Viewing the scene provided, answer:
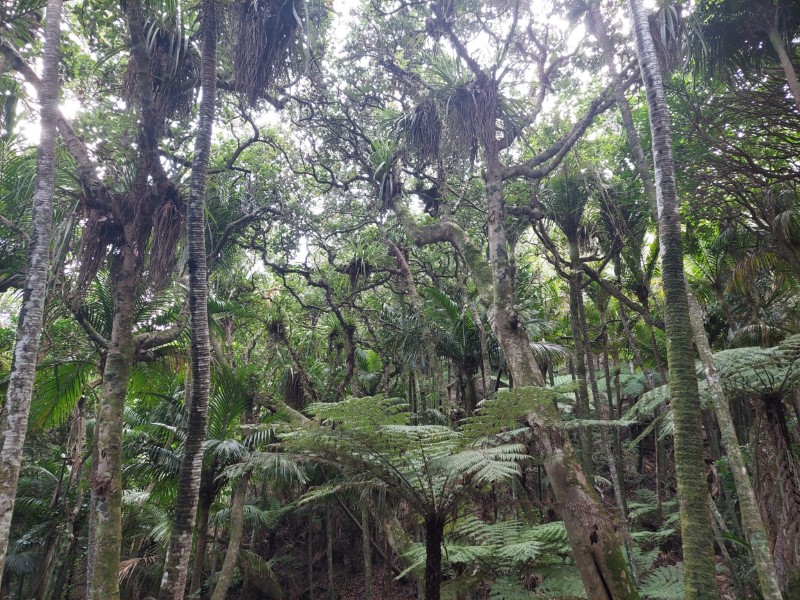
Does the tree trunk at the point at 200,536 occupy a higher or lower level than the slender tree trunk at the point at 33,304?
lower

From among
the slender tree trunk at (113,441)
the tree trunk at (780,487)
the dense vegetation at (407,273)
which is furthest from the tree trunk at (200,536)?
the tree trunk at (780,487)

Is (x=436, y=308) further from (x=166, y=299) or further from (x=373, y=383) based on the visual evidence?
(x=166, y=299)

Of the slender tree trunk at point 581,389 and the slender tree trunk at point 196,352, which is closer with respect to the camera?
the slender tree trunk at point 196,352

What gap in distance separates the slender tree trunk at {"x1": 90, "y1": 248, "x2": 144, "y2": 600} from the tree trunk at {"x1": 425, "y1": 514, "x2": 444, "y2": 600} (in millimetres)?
3123

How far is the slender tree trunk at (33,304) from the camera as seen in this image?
151 inches

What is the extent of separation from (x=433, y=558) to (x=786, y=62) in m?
5.88

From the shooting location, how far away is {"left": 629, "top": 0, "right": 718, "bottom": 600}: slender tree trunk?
2404mm

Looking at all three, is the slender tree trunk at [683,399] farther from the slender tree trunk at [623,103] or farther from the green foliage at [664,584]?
the green foliage at [664,584]

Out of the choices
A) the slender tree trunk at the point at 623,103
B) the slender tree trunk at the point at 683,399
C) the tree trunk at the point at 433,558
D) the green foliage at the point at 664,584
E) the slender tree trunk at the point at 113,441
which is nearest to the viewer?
the slender tree trunk at the point at 683,399

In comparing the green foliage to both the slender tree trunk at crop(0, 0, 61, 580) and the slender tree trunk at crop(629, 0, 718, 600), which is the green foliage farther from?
the slender tree trunk at crop(0, 0, 61, 580)

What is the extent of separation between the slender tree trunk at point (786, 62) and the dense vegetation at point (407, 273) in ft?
0.08

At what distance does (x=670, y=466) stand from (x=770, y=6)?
11.6 meters

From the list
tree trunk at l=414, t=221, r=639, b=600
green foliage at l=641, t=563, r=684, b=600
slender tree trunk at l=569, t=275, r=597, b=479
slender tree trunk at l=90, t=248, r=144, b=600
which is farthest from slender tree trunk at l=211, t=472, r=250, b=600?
green foliage at l=641, t=563, r=684, b=600

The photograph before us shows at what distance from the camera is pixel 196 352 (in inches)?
163
